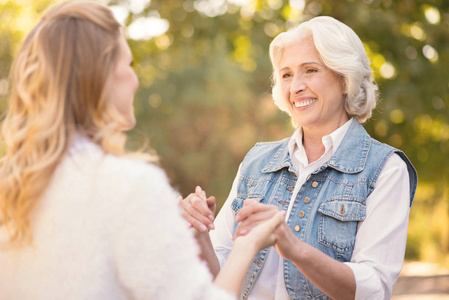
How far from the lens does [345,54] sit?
2521mm

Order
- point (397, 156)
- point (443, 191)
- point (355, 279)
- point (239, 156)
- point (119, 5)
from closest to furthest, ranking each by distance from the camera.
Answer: point (355, 279) → point (397, 156) → point (119, 5) → point (443, 191) → point (239, 156)

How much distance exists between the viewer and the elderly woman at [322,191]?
7.06 feet

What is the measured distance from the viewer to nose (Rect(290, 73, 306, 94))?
2.60 m

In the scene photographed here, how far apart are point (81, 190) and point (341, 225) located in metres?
1.31

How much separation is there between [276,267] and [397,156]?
743 millimetres

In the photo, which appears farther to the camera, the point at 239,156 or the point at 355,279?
the point at 239,156

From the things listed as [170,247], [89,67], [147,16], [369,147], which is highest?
[89,67]

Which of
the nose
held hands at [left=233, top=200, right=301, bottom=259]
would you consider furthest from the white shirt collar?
held hands at [left=233, top=200, right=301, bottom=259]

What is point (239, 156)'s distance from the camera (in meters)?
12.5

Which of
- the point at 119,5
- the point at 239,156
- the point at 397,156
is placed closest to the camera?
the point at 397,156

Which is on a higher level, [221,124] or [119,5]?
[119,5]

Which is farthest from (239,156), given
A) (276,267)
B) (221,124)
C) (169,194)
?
(169,194)

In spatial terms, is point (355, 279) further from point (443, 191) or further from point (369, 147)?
point (443, 191)

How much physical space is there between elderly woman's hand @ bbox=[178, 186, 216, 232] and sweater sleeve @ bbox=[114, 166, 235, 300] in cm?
85
